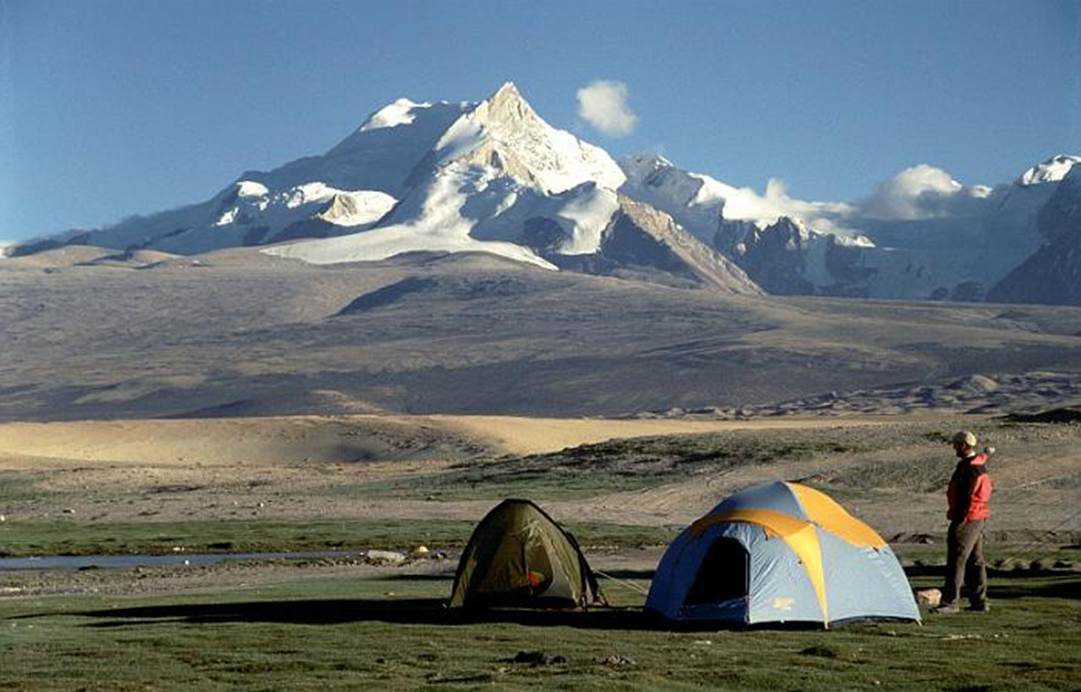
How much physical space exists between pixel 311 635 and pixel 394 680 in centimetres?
432

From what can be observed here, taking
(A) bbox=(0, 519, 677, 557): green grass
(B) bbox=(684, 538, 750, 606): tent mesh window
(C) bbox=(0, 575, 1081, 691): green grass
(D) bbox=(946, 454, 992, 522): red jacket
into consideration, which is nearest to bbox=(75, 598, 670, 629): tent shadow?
(C) bbox=(0, 575, 1081, 691): green grass

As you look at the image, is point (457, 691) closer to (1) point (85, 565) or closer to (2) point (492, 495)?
(1) point (85, 565)

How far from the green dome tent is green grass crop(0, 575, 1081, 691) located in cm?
59

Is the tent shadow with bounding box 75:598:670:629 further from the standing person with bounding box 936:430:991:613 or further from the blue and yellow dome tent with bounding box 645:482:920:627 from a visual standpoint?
the standing person with bounding box 936:430:991:613

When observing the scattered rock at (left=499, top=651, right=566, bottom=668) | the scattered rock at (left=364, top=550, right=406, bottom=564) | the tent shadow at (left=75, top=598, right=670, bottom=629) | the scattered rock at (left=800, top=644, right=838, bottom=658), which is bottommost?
the scattered rock at (left=364, top=550, right=406, bottom=564)

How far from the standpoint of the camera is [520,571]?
25438 millimetres

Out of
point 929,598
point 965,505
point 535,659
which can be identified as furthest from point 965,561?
point 535,659

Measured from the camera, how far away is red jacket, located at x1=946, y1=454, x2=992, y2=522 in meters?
22.9

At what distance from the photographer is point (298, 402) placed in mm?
169250

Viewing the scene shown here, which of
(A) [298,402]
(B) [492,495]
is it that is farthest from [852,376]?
(B) [492,495]

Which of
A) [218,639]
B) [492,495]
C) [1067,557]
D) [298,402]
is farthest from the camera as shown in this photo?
[298,402]

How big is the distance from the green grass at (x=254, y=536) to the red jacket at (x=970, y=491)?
63.0 ft

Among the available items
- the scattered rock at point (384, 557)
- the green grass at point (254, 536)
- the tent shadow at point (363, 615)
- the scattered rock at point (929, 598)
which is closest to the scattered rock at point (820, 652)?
the tent shadow at point (363, 615)

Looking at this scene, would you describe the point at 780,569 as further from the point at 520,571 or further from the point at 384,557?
the point at 384,557
